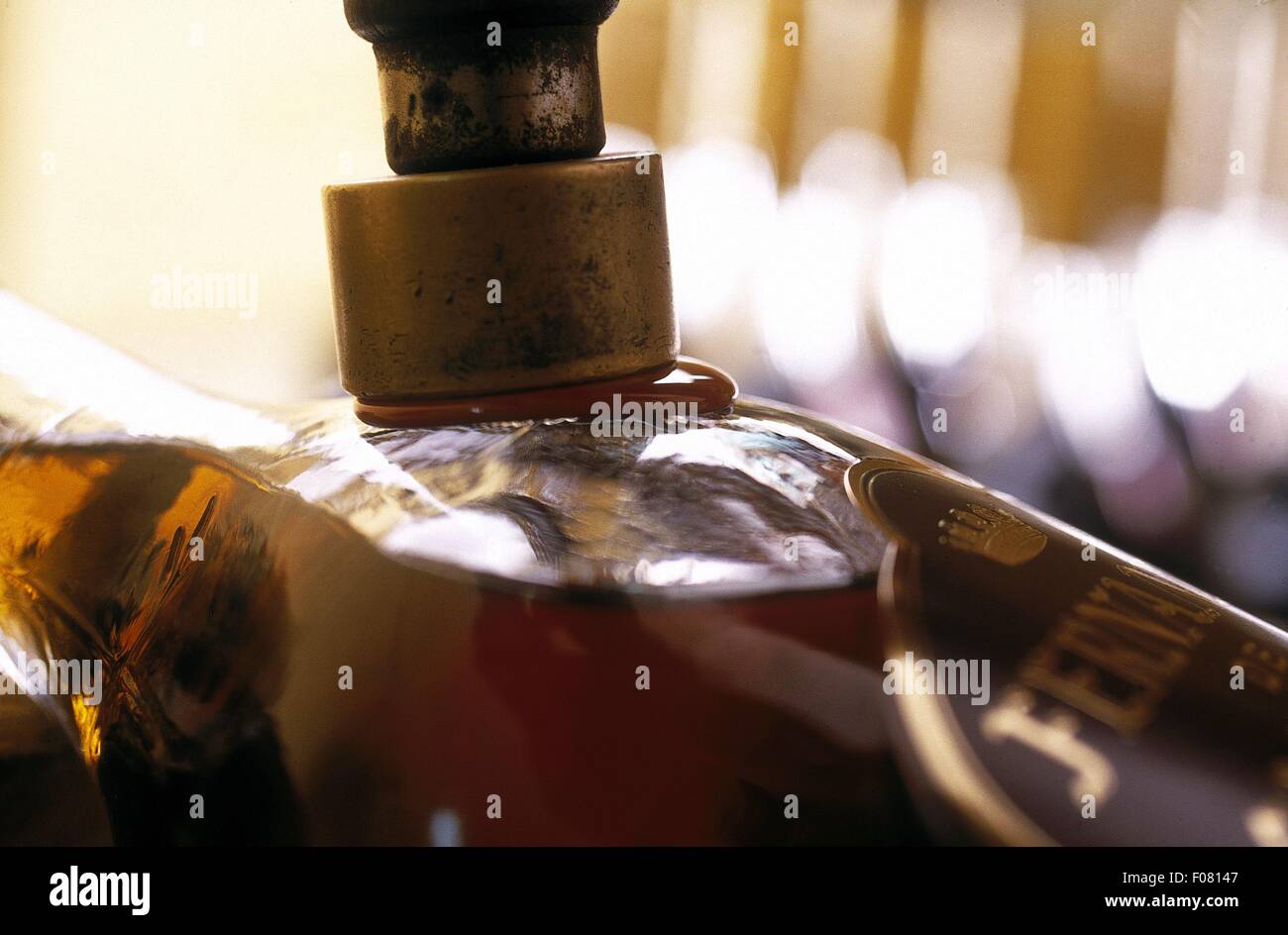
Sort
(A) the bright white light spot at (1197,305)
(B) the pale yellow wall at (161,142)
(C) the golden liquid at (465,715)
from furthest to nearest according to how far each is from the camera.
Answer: (A) the bright white light spot at (1197,305) < (B) the pale yellow wall at (161,142) < (C) the golden liquid at (465,715)

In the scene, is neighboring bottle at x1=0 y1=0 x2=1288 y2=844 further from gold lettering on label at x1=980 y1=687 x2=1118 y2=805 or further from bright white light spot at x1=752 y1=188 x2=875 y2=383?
bright white light spot at x1=752 y1=188 x2=875 y2=383

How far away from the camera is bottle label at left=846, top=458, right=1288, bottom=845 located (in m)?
0.30

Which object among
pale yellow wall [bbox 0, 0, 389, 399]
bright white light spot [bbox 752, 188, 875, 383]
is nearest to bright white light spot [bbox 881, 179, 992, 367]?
bright white light spot [bbox 752, 188, 875, 383]

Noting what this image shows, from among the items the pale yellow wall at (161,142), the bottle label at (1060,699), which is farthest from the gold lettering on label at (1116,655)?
the pale yellow wall at (161,142)

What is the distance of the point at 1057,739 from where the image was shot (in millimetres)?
309

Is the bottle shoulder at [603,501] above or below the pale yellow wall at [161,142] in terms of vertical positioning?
below

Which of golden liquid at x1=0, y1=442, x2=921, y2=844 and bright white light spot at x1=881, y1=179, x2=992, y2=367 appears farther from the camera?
bright white light spot at x1=881, y1=179, x2=992, y2=367

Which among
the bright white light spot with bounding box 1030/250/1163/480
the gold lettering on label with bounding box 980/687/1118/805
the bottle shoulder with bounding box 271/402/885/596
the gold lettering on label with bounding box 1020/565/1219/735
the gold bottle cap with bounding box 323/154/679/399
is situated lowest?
the bright white light spot with bounding box 1030/250/1163/480

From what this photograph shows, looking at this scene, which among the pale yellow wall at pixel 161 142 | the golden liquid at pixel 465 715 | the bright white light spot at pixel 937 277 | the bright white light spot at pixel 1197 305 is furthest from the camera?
the bright white light spot at pixel 937 277

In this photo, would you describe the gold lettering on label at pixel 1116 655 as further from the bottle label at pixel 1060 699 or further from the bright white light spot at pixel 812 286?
the bright white light spot at pixel 812 286

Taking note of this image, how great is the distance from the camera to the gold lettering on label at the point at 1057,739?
0.99 ft

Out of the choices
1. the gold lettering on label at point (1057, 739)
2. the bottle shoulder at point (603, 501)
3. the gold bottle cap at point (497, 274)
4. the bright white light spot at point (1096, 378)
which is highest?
the gold bottle cap at point (497, 274)
